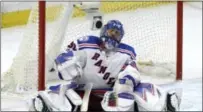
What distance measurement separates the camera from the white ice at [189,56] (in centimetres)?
240

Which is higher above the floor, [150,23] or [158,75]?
[150,23]

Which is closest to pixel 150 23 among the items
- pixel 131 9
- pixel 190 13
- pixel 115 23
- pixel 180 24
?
pixel 180 24

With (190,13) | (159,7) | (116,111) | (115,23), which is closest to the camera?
(116,111)

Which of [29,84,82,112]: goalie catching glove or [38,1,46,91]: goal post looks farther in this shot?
[38,1,46,91]: goal post

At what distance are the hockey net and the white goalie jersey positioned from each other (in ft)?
1.36

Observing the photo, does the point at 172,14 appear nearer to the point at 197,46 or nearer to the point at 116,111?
the point at 197,46

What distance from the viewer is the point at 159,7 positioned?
152 inches

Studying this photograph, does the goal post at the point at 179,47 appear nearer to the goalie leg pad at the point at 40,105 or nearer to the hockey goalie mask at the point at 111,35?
the hockey goalie mask at the point at 111,35

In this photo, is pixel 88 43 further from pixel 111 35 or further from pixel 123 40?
pixel 123 40

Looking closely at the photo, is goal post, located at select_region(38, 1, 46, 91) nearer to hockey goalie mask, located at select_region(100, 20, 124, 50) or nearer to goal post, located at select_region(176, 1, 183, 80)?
hockey goalie mask, located at select_region(100, 20, 124, 50)

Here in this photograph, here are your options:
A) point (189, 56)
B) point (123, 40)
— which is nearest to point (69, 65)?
point (123, 40)

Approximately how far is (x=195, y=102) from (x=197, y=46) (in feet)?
4.92

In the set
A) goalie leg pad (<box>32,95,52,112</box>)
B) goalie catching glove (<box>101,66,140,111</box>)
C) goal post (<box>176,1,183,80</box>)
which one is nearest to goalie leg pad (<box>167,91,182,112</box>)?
goalie catching glove (<box>101,66,140,111</box>)

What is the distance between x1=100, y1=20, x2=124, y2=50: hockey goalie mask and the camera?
2006 mm
